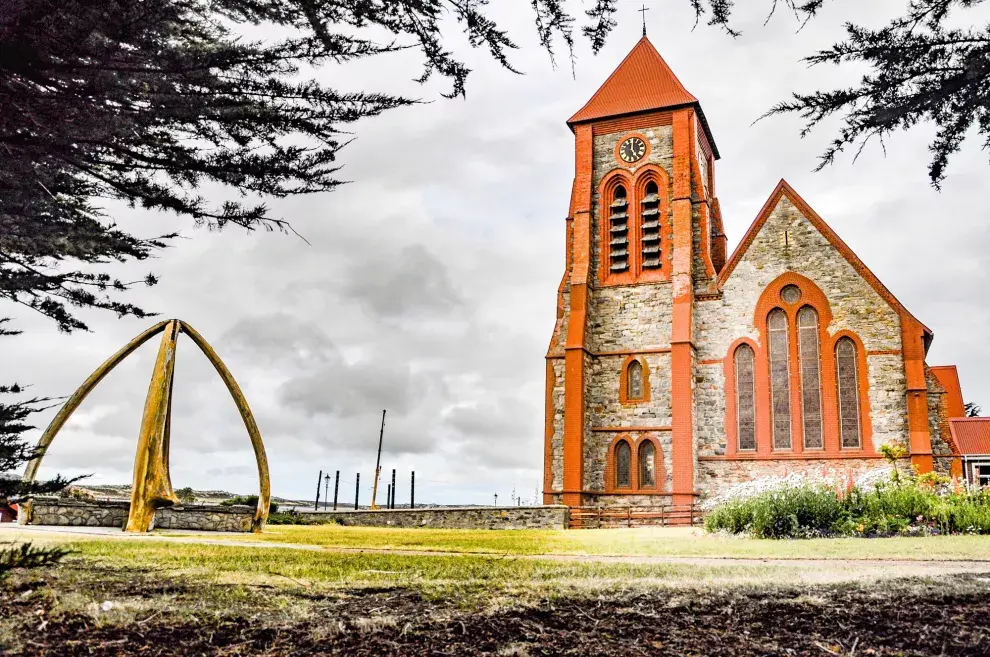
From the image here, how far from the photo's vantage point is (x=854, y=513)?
1658 centimetres

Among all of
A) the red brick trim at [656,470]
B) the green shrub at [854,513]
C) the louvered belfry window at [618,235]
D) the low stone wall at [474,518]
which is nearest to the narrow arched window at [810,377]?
the red brick trim at [656,470]

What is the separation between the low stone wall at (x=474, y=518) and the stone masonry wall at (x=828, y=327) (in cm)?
702

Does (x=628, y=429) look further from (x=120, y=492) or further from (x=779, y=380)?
(x=120, y=492)

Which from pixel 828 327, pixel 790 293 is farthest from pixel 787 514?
pixel 790 293

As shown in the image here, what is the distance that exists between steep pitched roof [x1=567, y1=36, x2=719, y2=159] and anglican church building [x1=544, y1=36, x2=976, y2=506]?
0.13 metres

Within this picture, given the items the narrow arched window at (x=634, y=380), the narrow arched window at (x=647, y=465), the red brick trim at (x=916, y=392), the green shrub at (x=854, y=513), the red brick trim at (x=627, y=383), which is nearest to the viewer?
the green shrub at (x=854, y=513)

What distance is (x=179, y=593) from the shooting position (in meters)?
6.23

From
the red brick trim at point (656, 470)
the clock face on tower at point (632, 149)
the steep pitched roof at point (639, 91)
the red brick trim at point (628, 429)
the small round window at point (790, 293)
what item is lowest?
the red brick trim at point (656, 470)

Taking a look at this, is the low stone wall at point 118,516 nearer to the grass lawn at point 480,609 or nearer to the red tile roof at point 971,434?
the grass lawn at point 480,609

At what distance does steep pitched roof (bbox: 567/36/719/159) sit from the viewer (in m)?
34.0

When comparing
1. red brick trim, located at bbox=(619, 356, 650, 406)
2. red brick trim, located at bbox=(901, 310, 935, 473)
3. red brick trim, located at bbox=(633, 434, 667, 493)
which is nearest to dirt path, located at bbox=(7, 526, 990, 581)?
red brick trim, located at bbox=(901, 310, 935, 473)

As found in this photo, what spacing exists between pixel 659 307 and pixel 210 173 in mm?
27336

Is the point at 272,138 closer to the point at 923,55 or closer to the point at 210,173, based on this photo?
the point at 210,173

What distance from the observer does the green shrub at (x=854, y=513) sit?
601 inches
